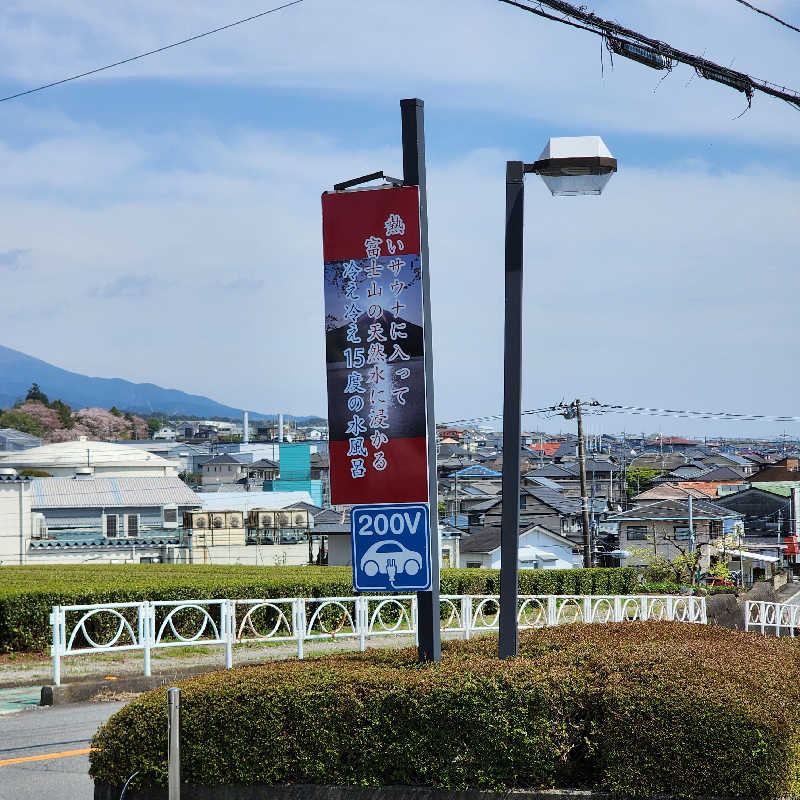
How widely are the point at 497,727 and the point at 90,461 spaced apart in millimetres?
70483

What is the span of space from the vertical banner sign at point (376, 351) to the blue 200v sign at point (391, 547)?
0.32ft

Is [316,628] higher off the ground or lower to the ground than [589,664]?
lower

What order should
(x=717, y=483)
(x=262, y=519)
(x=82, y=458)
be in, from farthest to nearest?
(x=717, y=483)
(x=82, y=458)
(x=262, y=519)

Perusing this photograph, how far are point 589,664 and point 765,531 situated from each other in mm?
70750

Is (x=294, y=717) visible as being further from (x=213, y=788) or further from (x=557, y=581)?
(x=557, y=581)

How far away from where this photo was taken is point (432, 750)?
249 inches

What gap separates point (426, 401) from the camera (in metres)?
7.46

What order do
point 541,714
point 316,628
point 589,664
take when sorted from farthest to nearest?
point 316,628, point 589,664, point 541,714

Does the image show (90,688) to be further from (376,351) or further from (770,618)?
(770,618)

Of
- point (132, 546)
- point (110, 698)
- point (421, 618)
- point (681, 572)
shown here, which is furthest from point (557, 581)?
point (421, 618)

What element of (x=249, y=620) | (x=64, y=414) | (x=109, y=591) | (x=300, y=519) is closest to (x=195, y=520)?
(x=300, y=519)

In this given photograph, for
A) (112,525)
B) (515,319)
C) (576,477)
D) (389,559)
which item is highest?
(515,319)

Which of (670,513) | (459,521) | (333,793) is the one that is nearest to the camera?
(333,793)

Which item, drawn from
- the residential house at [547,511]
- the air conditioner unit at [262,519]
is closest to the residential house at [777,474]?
the residential house at [547,511]
